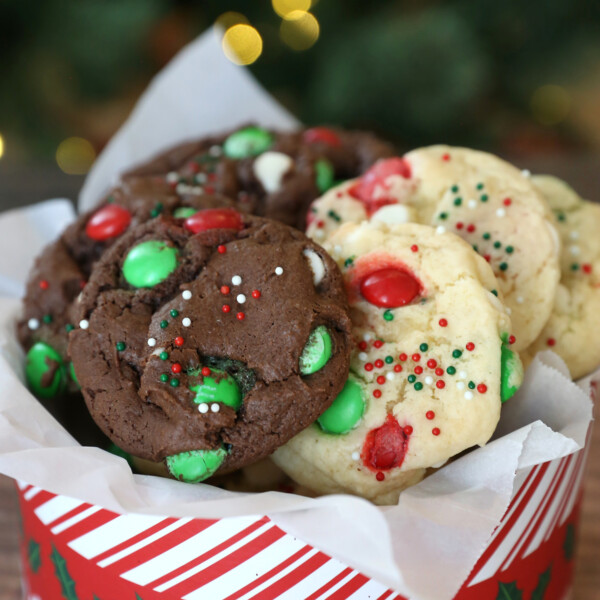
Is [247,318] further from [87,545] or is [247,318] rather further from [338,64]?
[338,64]

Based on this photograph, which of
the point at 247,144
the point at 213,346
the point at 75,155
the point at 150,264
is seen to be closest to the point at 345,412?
the point at 213,346

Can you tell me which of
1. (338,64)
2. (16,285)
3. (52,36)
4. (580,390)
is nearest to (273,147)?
(16,285)

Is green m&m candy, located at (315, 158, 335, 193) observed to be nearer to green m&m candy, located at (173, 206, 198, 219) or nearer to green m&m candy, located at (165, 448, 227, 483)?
green m&m candy, located at (173, 206, 198, 219)

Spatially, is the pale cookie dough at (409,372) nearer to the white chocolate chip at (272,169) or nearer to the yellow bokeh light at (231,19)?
the white chocolate chip at (272,169)

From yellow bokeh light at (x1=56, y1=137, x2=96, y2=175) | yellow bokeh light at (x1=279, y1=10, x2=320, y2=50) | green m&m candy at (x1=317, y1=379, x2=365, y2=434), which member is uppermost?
yellow bokeh light at (x1=279, y1=10, x2=320, y2=50)

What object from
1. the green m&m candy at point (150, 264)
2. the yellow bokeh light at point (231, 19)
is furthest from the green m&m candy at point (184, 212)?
the yellow bokeh light at point (231, 19)

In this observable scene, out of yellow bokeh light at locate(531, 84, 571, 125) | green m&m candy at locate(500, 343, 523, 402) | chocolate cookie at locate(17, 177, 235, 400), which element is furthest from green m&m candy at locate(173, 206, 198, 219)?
yellow bokeh light at locate(531, 84, 571, 125)
